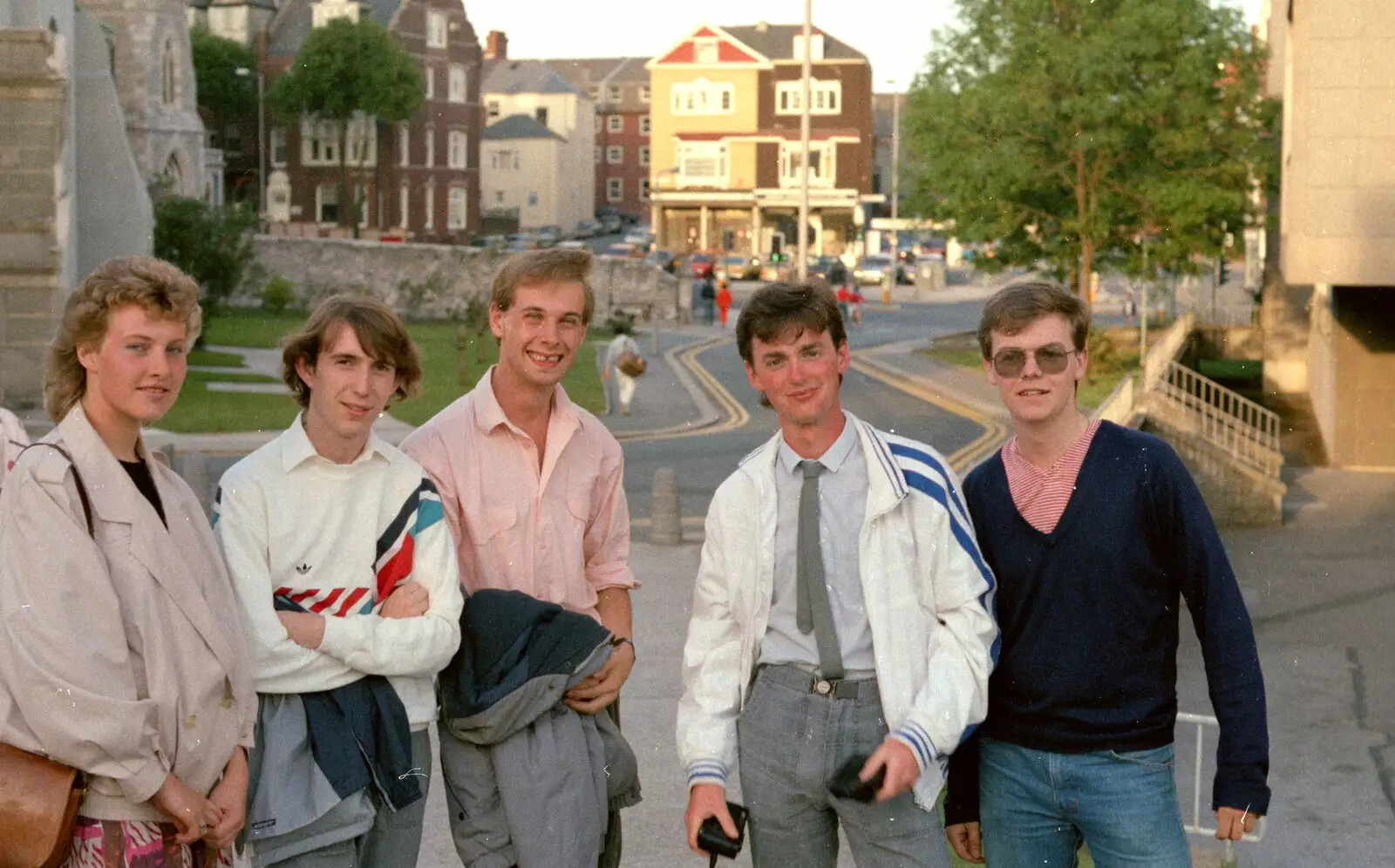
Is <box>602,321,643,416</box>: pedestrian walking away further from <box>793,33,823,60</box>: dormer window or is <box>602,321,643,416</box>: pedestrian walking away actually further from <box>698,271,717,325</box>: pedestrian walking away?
<box>793,33,823,60</box>: dormer window

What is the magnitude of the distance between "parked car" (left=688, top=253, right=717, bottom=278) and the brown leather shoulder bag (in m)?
61.6

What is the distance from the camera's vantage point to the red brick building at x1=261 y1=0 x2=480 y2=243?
265 feet

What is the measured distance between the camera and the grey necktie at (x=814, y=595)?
14.0 ft

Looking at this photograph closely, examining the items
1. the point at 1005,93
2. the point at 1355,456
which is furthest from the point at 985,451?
the point at 1005,93

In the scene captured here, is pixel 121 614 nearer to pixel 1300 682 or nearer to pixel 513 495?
pixel 513 495

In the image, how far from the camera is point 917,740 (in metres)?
4.14

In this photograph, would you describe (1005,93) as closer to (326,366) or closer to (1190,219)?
(1190,219)

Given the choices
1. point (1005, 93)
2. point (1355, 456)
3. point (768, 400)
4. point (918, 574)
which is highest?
point (1005, 93)

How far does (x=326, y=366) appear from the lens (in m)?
4.54

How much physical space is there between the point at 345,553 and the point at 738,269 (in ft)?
221

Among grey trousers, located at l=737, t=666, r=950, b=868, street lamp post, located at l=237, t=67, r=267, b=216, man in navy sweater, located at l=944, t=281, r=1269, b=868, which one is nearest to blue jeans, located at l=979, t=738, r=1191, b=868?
man in navy sweater, located at l=944, t=281, r=1269, b=868

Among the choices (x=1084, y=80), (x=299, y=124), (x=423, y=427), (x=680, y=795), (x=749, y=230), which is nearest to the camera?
(x=423, y=427)

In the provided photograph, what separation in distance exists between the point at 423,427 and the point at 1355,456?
24301 millimetres

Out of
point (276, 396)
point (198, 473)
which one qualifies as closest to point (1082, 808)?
point (198, 473)
